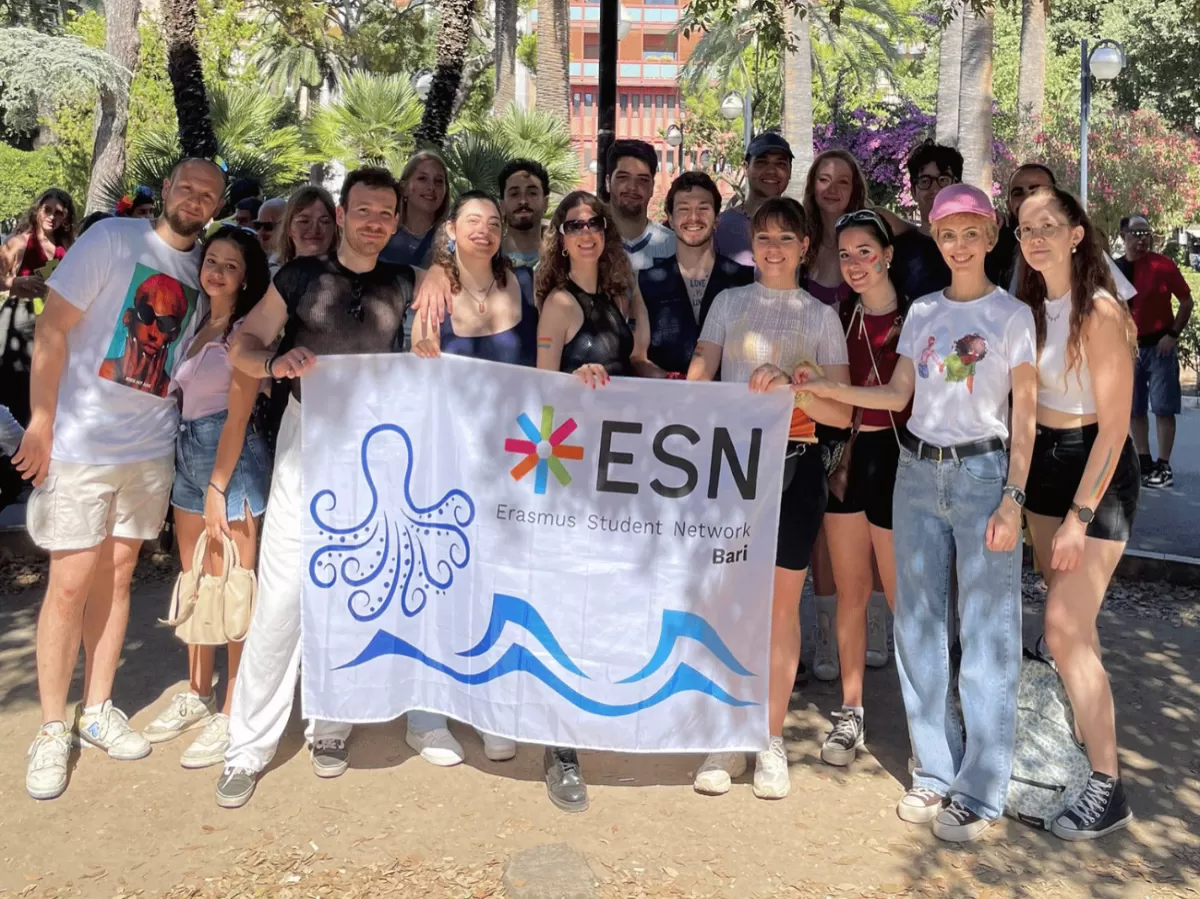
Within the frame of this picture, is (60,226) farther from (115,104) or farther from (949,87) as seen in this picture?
(115,104)

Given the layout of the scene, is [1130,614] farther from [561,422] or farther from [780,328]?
[561,422]

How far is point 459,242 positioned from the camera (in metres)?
4.32

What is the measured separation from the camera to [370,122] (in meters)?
18.5

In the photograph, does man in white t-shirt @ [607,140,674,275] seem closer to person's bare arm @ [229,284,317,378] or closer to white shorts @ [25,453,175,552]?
person's bare arm @ [229,284,317,378]

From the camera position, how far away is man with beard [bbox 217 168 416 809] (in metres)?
4.29

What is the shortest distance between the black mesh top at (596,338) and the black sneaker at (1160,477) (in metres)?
7.03

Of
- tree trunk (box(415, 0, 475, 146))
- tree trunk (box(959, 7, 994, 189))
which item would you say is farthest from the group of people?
tree trunk (box(959, 7, 994, 189))

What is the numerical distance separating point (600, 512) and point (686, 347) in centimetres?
88

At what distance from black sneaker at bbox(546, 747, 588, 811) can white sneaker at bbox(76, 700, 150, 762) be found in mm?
1574

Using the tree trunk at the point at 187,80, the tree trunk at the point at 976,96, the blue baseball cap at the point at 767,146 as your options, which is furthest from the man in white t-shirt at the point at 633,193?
the tree trunk at the point at 976,96

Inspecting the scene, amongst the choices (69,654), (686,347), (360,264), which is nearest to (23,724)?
(69,654)

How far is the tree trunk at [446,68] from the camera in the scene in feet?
46.8

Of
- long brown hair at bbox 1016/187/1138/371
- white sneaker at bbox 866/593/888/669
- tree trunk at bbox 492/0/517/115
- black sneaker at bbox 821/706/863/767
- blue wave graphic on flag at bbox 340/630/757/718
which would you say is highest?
tree trunk at bbox 492/0/517/115

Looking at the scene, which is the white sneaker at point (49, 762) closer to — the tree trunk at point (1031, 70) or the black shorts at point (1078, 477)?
the black shorts at point (1078, 477)
